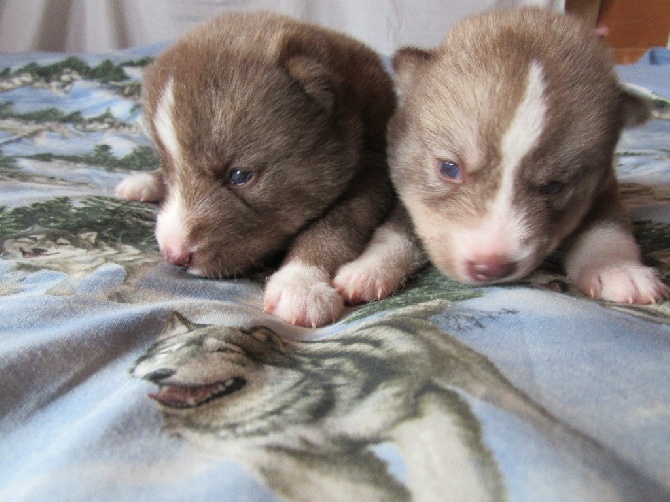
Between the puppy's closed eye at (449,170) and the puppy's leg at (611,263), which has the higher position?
the puppy's closed eye at (449,170)

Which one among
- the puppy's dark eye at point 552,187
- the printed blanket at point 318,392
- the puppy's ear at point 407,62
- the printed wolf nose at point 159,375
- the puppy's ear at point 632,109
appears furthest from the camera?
the puppy's ear at point 407,62

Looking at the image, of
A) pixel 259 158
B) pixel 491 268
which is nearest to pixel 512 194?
pixel 491 268

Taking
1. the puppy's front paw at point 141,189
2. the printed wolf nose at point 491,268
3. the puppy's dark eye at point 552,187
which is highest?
the puppy's dark eye at point 552,187

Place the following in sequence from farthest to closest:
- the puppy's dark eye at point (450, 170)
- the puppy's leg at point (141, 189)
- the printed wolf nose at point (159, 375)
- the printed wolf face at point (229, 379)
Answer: the puppy's leg at point (141, 189) → the puppy's dark eye at point (450, 170) → the printed wolf nose at point (159, 375) → the printed wolf face at point (229, 379)

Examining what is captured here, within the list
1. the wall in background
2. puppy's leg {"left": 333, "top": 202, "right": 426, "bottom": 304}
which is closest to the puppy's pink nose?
puppy's leg {"left": 333, "top": 202, "right": 426, "bottom": 304}

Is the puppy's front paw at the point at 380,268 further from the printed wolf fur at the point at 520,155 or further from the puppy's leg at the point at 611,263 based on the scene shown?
the puppy's leg at the point at 611,263

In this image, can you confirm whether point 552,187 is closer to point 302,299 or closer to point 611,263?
point 611,263

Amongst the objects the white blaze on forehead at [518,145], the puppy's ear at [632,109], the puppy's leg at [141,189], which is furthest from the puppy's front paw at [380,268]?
the puppy's leg at [141,189]
